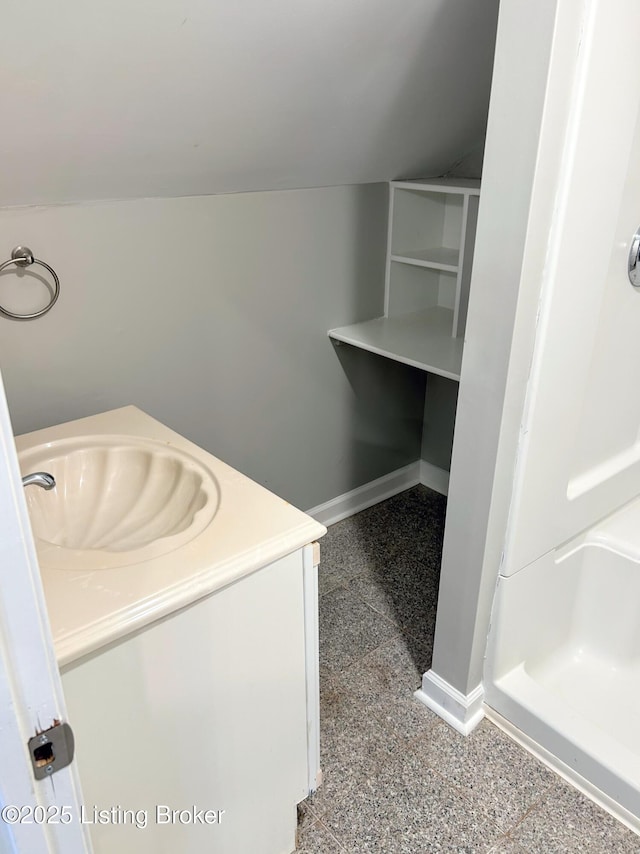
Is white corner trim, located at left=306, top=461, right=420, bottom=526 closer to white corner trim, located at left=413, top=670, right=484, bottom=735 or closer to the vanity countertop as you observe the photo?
white corner trim, located at left=413, top=670, right=484, bottom=735

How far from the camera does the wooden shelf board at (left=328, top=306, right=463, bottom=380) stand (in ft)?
6.78

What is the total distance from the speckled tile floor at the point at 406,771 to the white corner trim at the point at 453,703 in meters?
0.02

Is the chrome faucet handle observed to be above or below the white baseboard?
above

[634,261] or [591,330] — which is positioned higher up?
[634,261]

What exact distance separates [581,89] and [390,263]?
3.98 feet

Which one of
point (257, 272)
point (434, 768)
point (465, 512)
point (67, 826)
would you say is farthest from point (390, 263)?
point (67, 826)

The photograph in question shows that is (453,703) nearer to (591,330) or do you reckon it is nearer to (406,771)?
(406,771)

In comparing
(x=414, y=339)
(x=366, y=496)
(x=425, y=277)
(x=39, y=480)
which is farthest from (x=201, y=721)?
(x=425, y=277)

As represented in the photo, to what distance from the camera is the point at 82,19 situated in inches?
44.0

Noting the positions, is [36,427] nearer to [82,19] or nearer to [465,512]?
[82,19]

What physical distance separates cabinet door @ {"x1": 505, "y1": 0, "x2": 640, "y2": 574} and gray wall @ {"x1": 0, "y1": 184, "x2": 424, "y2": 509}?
97 cm

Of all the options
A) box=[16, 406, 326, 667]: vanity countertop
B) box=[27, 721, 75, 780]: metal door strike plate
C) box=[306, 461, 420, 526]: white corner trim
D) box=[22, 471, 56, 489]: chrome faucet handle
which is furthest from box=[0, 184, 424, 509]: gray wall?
box=[27, 721, 75, 780]: metal door strike plate

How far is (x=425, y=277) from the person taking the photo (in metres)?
2.53

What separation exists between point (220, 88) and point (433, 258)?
3.58ft
